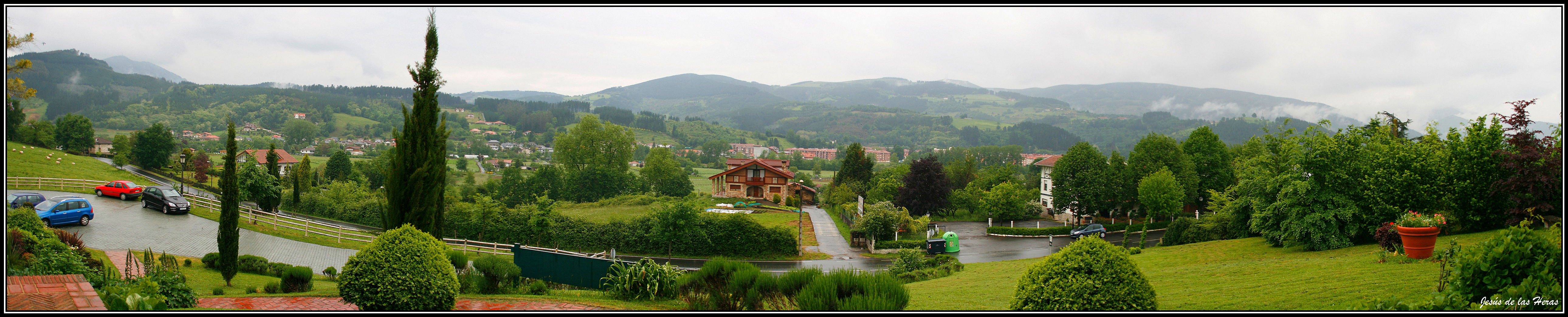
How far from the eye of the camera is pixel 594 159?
50.4 metres

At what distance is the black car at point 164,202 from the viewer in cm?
1955

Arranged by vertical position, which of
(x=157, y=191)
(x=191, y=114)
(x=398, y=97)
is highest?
(x=398, y=97)

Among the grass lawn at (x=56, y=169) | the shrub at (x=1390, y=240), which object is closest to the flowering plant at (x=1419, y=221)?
the shrub at (x=1390, y=240)

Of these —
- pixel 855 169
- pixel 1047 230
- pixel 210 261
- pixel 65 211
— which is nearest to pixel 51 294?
pixel 210 261

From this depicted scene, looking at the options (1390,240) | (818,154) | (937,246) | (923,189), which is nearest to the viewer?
(1390,240)

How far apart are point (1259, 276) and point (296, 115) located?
123 metres

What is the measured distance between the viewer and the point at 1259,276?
9.93m

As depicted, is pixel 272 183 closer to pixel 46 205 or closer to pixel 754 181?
pixel 46 205

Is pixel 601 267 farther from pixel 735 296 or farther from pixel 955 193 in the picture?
pixel 955 193

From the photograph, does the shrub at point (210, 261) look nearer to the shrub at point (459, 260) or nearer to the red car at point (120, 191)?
the shrub at point (459, 260)

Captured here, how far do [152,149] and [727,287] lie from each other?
5088 cm

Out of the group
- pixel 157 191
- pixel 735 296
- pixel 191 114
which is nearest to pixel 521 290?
pixel 735 296

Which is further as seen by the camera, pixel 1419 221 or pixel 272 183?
pixel 272 183

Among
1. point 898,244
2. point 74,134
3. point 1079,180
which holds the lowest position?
point 898,244
